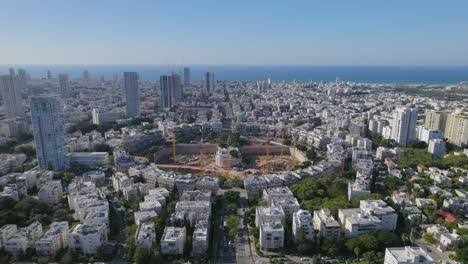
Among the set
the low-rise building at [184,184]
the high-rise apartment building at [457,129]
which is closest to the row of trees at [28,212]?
the low-rise building at [184,184]

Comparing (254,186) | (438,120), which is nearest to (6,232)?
(254,186)

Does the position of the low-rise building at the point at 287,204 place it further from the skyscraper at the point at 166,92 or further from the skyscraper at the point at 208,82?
the skyscraper at the point at 208,82

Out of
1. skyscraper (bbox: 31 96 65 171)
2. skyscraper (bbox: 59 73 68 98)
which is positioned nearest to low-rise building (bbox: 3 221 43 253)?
skyscraper (bbox: 31 96 65 171)

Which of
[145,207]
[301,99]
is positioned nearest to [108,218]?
[145,207]

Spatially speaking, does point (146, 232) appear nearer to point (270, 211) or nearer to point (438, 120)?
point (270, 211)

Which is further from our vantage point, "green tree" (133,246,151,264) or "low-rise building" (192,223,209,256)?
"low-rise building" (192,223,209,256)

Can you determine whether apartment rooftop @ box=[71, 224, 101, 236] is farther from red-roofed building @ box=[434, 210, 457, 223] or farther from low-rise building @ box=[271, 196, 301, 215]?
red-roofed building @ box=[434, 210, 457, 223]
